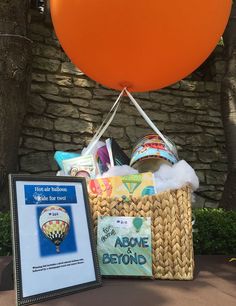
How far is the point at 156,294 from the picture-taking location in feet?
4.11

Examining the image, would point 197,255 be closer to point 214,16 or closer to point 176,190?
point 176,190

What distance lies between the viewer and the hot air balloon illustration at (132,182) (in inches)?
59.2

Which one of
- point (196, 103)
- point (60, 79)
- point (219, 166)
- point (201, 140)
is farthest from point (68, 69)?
point (219, 166)

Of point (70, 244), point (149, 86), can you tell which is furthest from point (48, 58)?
point (70, 244)

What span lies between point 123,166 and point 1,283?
66 centimetres

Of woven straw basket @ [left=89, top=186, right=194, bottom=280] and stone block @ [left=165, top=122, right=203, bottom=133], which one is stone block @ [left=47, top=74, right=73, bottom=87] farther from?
woven straw basket @ [left=89, top=186, right=194, bottom=280]

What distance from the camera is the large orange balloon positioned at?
1424mm

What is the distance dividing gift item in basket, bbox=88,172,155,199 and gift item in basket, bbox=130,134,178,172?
14 centimetres

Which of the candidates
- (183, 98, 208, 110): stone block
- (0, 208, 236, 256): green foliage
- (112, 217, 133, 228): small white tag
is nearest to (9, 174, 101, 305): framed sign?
(112, 217, 133, 228): small white tag

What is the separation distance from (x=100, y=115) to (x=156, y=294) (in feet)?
7.67

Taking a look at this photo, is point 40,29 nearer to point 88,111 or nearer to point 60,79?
point 60,79

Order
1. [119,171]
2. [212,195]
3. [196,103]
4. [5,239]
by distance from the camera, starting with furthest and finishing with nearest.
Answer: [196,103], [212,195], [5,239], [119,171]

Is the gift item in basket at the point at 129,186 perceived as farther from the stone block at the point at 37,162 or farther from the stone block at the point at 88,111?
the stone block at the point at 88,111

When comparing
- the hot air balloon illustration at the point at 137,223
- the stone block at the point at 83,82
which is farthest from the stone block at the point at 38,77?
the hot air balloon illustration at the point at 137,223
